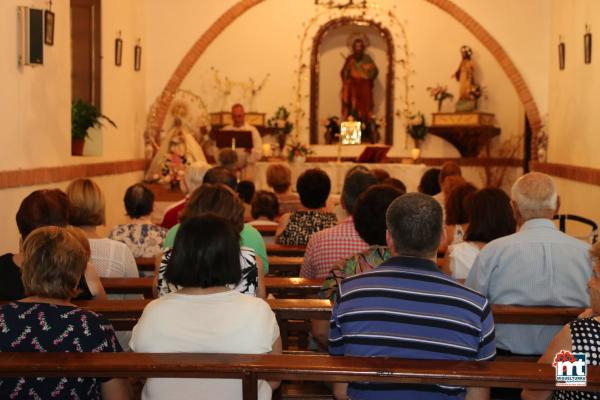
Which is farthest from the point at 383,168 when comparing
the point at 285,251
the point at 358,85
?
the point at 285,251

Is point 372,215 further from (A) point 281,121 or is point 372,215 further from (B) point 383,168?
(A) point 281,121

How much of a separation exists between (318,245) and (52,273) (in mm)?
1923

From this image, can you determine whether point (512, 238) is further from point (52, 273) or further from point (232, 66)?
point (232, 66)

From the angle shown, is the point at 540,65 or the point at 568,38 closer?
the point at 568,38

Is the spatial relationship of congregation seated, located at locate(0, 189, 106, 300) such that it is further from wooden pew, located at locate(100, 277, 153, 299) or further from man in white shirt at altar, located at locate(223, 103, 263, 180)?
man in white shirt at altar, located at locate(223, 103, 263, 180)

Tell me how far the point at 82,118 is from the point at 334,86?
5992 millimetres

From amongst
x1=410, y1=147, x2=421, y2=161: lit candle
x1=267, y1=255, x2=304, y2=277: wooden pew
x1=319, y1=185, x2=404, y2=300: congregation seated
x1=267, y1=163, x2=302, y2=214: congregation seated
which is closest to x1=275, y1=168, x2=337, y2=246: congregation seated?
x1=267, y1=255, x2=304, y2=277: wooden pew

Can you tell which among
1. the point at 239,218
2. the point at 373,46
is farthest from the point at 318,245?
the point at 373,46

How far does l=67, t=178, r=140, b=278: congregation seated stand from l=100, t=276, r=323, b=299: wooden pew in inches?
10.7

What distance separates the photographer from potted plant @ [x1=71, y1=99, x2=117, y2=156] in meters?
10.9

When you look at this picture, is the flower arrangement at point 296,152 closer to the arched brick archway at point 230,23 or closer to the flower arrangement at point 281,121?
the flower arrangement at point 281,121

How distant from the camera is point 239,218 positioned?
15.2ft

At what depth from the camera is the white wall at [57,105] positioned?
8.24 metres

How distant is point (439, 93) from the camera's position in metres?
14.9
